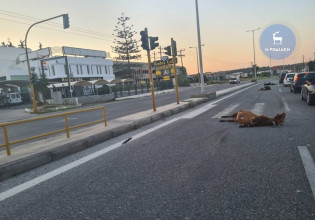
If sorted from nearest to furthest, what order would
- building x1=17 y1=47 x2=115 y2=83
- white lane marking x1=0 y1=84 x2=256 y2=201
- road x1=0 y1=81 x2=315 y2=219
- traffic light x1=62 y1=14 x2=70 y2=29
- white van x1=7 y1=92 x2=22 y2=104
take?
road x1=0 y1=81 x2=315 y2=219 < white lane marking x1=0 y1=84 x2=256 y2=201 < traffic light x1=62 y1=14 x2=70 y2=29 < white van x1=7 y1=92 x2=22 y2=104 < building x1=17 y1=47 x2=115 y2=83

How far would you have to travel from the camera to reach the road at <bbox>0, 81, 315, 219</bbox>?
2.83 m

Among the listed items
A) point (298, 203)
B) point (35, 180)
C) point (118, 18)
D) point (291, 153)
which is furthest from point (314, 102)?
point (118, 18)

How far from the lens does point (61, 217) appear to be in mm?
2850

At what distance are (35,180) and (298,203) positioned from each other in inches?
159

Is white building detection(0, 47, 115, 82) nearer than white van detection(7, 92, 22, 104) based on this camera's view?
No

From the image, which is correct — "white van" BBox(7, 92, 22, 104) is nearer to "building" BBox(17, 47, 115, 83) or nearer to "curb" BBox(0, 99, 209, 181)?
"building" BBox(17, 47, 115, 83)

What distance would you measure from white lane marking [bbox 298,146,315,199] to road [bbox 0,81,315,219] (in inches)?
1.9

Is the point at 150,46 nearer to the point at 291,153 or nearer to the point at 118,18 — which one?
the point at 291,153

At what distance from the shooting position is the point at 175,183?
3568 millimetres

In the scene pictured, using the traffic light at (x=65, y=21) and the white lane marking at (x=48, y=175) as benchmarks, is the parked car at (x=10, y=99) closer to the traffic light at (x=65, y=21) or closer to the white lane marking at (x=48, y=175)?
the traffic light at (x=65, y=21)

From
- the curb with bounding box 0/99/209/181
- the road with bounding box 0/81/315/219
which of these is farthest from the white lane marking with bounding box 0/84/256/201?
the curb with bounding box 0/99/209/181

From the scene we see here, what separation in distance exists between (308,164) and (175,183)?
2270mm

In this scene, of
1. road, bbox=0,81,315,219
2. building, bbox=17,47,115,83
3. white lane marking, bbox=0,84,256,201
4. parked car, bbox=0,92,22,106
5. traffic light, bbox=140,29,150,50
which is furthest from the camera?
building, bbox=17,47,115,83

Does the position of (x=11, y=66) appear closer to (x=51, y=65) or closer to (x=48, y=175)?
(x=51, y=65)
